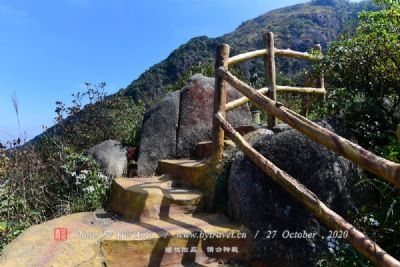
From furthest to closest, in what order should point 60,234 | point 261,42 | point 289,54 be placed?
point 261,42, point 289,54, point 60,234

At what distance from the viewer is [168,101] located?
277 inches

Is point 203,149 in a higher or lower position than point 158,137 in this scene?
lower

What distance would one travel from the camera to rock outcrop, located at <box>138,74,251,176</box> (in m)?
6.71

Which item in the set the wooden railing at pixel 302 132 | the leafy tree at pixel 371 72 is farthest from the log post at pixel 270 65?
the leafy tree at pixel 371 72

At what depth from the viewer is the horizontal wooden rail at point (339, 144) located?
2.34 metres

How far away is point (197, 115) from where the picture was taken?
6.85m

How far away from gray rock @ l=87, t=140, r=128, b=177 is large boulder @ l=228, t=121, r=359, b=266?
105 inches

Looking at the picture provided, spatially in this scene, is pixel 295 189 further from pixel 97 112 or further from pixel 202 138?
pixel 97 112

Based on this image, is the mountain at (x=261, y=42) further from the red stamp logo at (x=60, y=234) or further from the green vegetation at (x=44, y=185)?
the red stamp logo at (x=60, y=234)

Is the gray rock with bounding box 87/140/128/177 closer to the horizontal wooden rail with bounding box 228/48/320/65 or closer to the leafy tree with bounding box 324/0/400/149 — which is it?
the horizontal wooden rail with bounding box 228/48/320/65

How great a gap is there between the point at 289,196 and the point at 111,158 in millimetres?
3488

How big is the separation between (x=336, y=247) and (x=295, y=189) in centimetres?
65

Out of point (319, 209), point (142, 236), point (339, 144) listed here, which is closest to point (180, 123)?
point (142, 236)

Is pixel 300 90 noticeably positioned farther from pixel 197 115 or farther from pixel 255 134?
pixel 197 115
